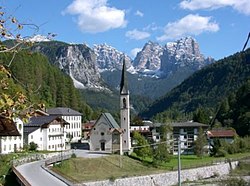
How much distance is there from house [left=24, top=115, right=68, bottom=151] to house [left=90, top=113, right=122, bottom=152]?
5.25 metres

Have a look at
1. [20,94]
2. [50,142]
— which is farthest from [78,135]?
[20,94]

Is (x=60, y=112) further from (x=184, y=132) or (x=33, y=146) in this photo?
(x=33, y=146)

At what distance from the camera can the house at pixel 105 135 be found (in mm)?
58906

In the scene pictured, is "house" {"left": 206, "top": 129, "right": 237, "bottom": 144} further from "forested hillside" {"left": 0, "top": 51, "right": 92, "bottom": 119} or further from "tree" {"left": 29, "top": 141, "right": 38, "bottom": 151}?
"forested hillside" {"left": 0, "top": 51, "right": 92, "bottom": 119}

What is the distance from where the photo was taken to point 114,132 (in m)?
58.9

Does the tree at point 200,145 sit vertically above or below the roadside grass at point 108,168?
above

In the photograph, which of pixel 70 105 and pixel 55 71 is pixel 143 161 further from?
pixel 55 71

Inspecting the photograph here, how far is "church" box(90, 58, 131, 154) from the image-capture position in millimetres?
57444

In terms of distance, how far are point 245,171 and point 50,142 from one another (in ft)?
82.7

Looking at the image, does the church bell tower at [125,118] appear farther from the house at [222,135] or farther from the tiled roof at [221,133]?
the tiled roof at [221,133]

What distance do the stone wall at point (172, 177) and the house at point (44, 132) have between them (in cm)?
2053

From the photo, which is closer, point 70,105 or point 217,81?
point 70,105

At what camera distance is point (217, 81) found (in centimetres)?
17838

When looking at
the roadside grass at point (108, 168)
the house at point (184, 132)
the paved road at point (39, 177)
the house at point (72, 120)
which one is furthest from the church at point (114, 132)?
the house at point (72, 120)
